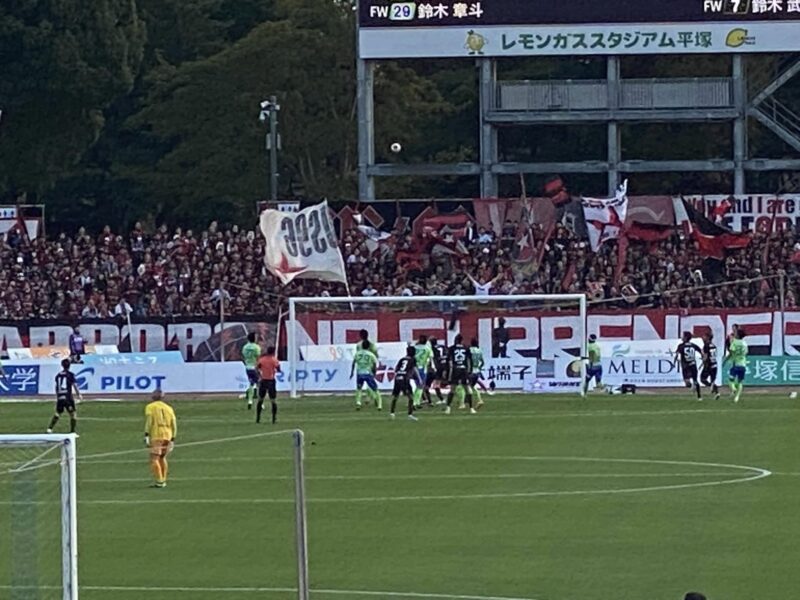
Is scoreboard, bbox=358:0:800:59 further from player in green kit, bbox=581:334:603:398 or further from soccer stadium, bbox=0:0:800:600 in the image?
player in green kit, bbox=581:334:603:398

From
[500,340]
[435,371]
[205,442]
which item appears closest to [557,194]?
[500,340]

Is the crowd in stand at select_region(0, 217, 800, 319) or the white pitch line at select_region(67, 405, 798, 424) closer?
the white pitch line at select_region(67, 405, 798, 424)

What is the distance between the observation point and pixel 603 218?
59.0 meters

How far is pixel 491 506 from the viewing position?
2625 centimetres

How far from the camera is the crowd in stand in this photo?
56.6 meters

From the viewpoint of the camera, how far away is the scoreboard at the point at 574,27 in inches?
2201

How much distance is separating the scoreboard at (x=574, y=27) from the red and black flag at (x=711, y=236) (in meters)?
5.16

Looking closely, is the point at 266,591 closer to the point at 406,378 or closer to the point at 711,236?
the point at 406,378

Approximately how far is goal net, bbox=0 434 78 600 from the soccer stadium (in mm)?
68

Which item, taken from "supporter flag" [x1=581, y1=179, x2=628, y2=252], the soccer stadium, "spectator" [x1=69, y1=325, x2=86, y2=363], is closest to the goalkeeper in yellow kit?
the soccer stadium

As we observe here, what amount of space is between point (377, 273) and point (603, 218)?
6.84m

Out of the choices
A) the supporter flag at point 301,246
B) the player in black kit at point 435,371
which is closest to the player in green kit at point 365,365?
the player in black kit at point 435,371

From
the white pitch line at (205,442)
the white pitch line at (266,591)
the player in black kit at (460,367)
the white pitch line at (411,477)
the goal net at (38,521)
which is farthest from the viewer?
the player in black kit at (460,367)

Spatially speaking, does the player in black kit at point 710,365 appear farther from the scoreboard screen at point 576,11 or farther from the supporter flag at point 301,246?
the supporter flag at point 301,246
